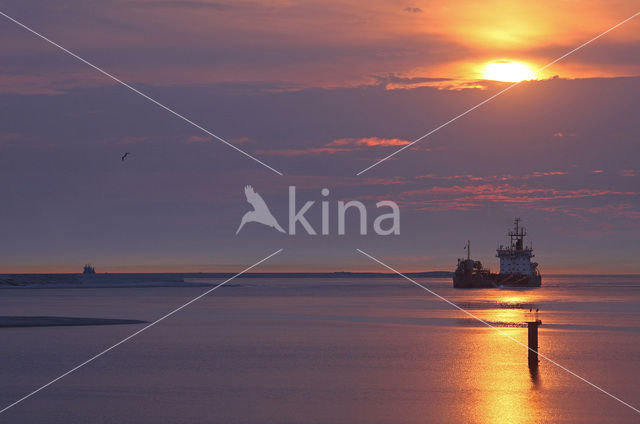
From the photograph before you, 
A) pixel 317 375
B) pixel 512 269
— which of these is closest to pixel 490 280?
pixel 512 269

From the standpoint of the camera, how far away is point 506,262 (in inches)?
7638

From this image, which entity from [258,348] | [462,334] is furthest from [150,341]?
[462,334]

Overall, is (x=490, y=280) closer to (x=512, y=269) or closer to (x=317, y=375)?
(x=512, y=269)

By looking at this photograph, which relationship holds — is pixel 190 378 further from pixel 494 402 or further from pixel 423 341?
pixel 423 341

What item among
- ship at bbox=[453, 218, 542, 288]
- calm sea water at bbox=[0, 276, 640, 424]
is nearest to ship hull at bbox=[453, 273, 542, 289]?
ship at bbox=[453, 218, 542, 288]

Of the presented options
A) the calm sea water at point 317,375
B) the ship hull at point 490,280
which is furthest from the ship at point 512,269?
the calm sea water at point 317,375

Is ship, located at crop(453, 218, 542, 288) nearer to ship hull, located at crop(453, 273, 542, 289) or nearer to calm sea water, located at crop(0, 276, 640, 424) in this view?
ship hull, located at crop(453, 273, 542, 289)

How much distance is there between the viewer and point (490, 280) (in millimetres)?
190250

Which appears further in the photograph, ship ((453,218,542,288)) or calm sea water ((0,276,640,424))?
ship ((453,218,542,288))

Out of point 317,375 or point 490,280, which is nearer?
point 317,375

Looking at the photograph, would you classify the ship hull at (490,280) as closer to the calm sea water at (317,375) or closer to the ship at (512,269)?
the ship at (512,269)

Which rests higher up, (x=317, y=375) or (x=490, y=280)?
(x=490, y=280)

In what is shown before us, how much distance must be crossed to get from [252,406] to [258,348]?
19.7 metres

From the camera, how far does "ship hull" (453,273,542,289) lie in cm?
18488
